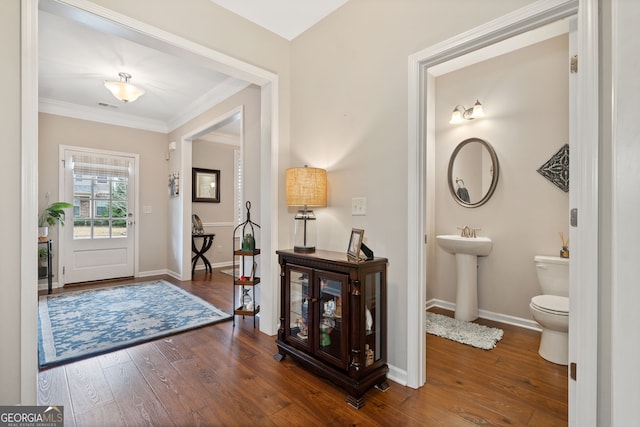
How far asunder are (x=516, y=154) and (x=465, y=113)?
671 mm

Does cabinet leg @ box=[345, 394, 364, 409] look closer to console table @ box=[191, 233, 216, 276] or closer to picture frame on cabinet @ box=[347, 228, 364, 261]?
picture frame on cabinet @ box=[347, 228, 364, 261]

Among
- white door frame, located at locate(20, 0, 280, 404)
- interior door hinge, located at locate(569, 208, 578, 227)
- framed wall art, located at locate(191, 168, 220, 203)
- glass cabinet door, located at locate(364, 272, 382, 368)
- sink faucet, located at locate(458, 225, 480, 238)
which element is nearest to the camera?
interior door hinge, located at locate(569, 208, 578, 227)

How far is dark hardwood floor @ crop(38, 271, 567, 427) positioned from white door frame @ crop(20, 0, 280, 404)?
40 centimetres

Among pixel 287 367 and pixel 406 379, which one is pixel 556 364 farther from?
pixel 287 367

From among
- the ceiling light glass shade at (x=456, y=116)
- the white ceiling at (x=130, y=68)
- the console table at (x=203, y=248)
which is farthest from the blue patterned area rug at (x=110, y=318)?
the ceiling light glass shade at (x=456, y=116)

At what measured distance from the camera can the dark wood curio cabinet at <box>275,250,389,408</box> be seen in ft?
5.98

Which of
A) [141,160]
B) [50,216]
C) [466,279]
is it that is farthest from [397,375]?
[141,160]

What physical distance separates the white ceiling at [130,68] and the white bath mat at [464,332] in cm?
295

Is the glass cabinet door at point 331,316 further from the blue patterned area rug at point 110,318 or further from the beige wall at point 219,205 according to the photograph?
the beige wall at point 219,205

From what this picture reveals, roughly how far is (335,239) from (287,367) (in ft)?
3.33

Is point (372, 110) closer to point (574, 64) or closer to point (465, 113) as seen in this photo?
point (574, 64)

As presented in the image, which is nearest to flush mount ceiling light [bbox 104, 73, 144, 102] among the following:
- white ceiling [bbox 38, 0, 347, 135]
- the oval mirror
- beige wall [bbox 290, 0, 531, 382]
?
white ceiling [bbox 38, 0, 347, 135]

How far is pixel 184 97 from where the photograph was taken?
4.27 m

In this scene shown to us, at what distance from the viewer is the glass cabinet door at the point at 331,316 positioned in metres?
1.90
